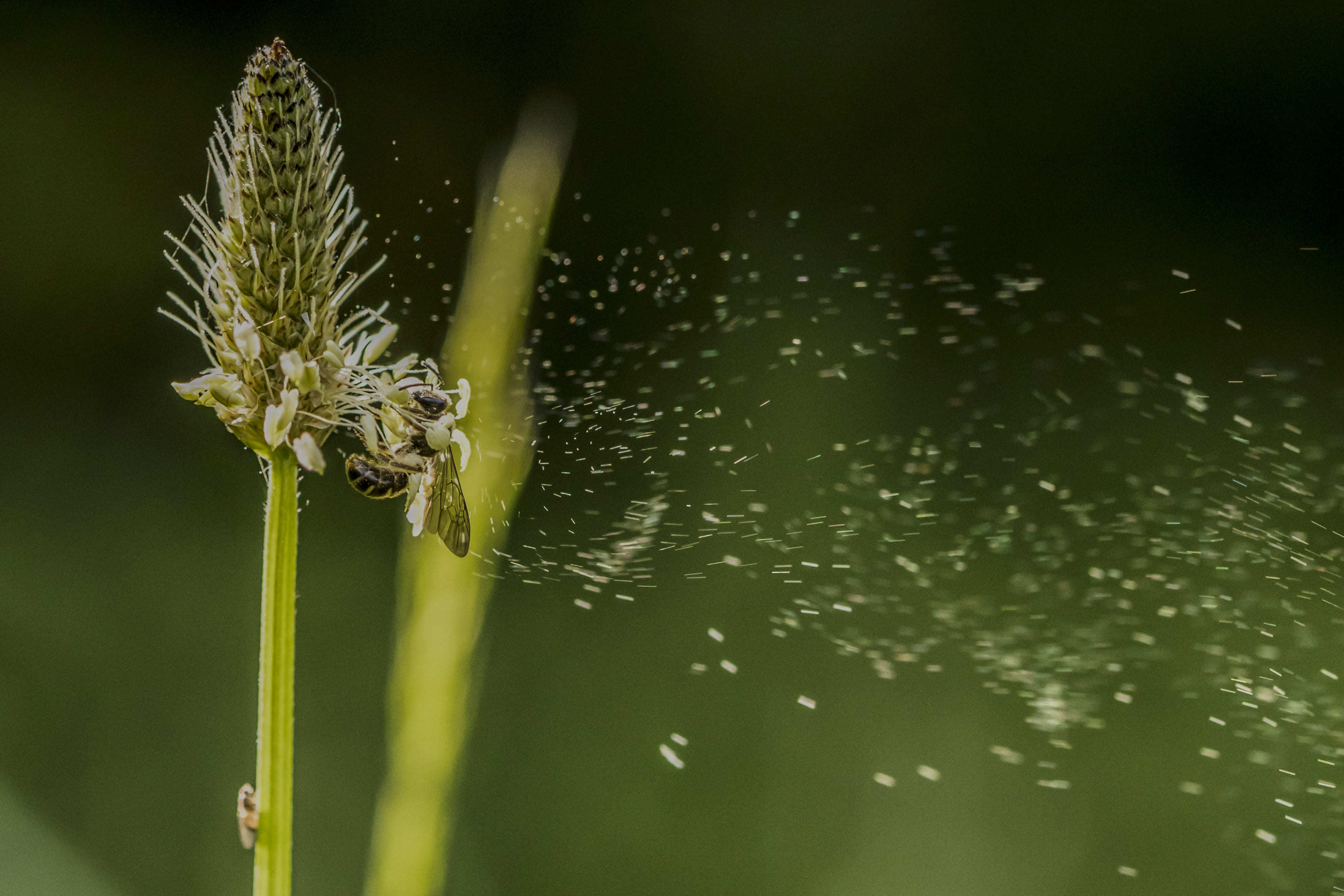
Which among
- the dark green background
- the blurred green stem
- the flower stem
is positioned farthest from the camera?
the dark green background

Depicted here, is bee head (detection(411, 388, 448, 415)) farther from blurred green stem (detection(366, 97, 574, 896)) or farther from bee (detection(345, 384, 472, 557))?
blurred green stem (detection(366, 97, 574, 896))

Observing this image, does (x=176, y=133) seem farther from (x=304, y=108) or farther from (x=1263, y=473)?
(x=1263, y=473)

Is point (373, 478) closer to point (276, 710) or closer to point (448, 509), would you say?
point (448, 509)

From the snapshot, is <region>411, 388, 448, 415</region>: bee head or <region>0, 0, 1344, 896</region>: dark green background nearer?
<region>411, 388, 448, 415</region>: bee head

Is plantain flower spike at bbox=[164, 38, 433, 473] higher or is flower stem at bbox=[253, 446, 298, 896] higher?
plantain flower spike at bbox=[164, 38, 433, 473]

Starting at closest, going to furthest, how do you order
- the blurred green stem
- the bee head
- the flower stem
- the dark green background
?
1. the flower stem
2. the bee head
3. the blurred green stem
4. the dark green background

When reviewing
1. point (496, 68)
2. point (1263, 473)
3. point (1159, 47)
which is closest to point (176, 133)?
point (496, 68)

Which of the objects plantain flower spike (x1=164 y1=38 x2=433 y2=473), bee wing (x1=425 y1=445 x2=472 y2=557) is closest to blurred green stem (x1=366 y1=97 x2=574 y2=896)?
bee wing (x1=425 y1=445 x2=472 y2=557)
